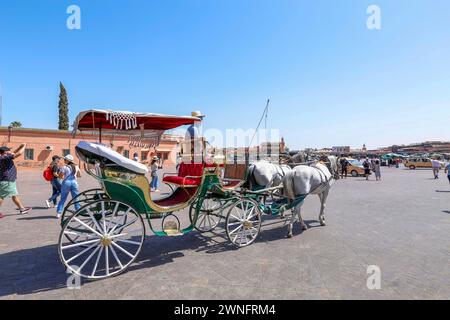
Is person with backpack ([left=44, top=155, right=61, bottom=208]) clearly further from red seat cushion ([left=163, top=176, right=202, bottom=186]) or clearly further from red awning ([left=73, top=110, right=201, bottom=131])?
red seat cushion ([left=163, top=176, right=202, bottom=186])

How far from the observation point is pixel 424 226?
5957mm

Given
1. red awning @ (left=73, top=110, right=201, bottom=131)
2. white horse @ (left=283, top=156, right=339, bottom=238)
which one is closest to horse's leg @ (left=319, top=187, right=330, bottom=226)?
white horse @ (left=283, top=156, right=339, bottom=238)

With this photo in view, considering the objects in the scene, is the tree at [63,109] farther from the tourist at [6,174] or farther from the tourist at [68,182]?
the tourist at [68,182]

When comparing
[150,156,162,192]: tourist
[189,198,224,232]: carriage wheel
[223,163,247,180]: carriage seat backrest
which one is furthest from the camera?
[150,156,162,192]: tourist

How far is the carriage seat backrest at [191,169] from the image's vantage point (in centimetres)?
495

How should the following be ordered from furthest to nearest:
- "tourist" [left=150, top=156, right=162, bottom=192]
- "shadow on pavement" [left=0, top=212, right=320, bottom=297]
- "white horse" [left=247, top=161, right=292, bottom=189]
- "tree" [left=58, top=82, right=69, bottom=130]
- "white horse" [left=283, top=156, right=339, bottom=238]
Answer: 1. "tree" [left=58, top=82, right=69, bottom=130]
2. "tourist" [left=150, top=156, right=162, bottom=192]
3. "white horse" [left=247, top=161, right=292, bottom=189]
4. "white horse" [left=283, top=156, right=339, bottom=238]
5. "shadow on pavement" [left=0, top=212, right=320, bottom=297]

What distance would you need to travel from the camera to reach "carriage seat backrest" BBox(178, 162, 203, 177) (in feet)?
16.2

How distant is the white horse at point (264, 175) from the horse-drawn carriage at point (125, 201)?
2.41ft

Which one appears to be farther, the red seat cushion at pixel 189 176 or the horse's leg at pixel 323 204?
the horse's leg at pixel 323 204

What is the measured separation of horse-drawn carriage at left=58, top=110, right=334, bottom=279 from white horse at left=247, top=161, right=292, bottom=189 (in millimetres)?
735

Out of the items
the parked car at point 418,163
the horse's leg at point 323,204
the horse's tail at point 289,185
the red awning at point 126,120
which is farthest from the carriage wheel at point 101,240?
the parked car at point 418,163

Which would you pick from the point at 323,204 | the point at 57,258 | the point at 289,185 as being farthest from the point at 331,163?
the point at 57,258
